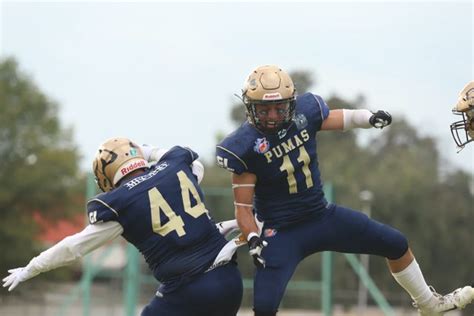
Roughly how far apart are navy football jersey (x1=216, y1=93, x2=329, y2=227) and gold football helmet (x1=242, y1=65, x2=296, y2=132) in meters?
0.10

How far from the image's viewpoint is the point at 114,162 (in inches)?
249

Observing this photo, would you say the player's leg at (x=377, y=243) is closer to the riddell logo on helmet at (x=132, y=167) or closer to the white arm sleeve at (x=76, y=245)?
the riddell logo on helmet at (x=132, y=167)

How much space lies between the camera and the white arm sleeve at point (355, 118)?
6.84 m

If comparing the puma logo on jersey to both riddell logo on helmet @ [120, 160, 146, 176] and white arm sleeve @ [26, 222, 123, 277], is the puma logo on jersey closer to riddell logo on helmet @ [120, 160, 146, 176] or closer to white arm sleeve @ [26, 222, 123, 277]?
riddell logo on helmet @ [120, 160, 146, 176]

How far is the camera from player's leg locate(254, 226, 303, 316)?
21.4ft

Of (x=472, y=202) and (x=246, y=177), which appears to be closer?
(x=246, y=177)

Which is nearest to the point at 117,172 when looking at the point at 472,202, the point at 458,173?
the point at 472,202

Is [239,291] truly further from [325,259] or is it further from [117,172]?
[325,259]

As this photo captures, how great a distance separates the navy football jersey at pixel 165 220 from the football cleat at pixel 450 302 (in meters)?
1.83

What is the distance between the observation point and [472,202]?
37.6m

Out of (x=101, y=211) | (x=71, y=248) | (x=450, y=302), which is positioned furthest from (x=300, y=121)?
(x=71, y=248)

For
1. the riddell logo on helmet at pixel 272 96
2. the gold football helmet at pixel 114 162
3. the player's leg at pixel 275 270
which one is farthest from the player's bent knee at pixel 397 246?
the gold football helmet at pixel 114 162

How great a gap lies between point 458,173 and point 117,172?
3617 cm

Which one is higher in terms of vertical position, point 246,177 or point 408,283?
point 246,177
